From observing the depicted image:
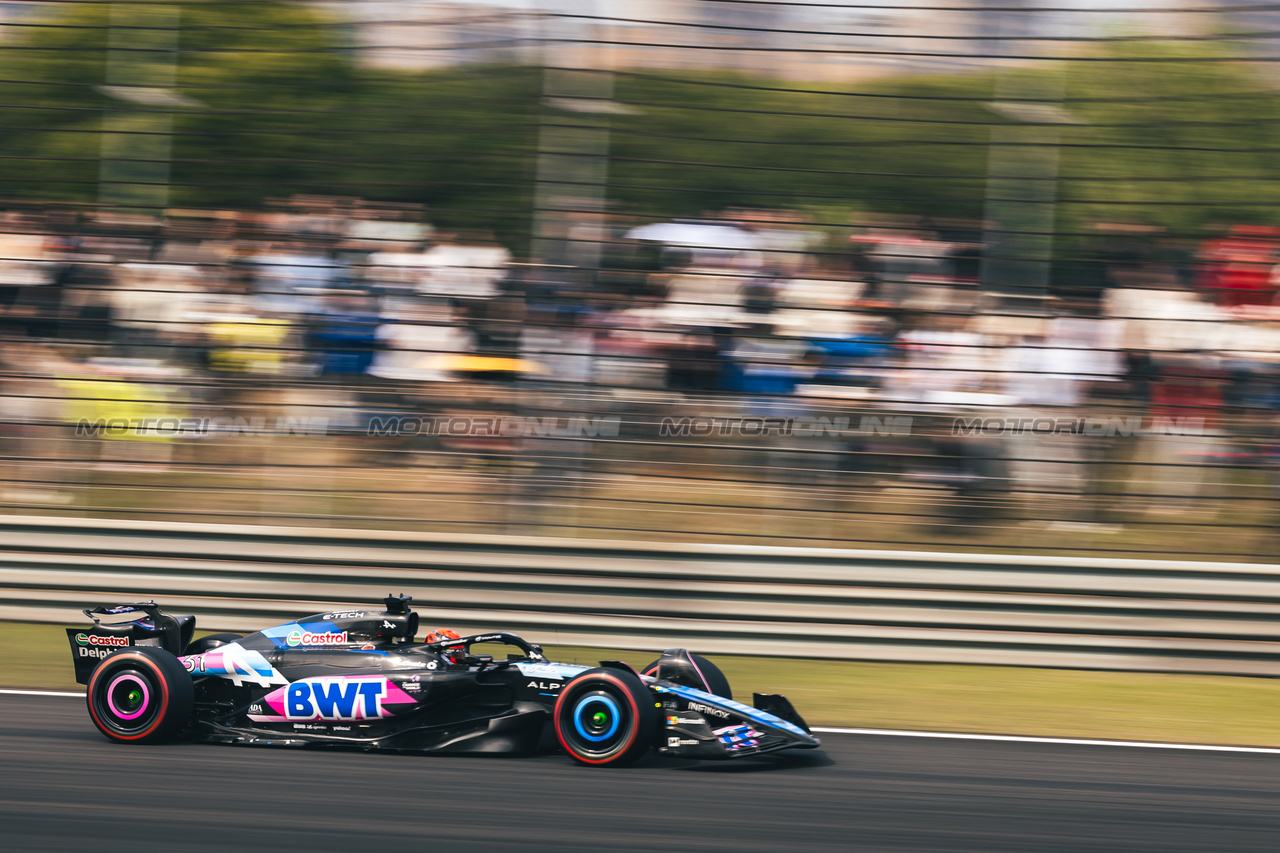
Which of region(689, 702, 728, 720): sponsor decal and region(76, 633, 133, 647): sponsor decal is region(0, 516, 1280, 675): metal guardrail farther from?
region(689, 702, 728, 720): sponsor decal

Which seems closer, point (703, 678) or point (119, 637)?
point (703, 678)

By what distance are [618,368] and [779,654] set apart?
1940 millimetres

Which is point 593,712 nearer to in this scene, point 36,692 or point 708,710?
point 708,710

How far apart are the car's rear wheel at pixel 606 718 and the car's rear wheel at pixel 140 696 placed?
1.55 metres

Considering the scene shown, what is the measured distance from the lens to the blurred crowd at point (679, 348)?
8148mm

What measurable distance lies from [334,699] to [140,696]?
2.61 ft

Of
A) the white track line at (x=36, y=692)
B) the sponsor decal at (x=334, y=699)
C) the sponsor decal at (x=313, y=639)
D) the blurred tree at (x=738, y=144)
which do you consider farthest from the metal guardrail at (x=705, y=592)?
the sponsor decal at (x=334, y=699)

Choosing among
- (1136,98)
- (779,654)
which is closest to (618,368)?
(779,654)

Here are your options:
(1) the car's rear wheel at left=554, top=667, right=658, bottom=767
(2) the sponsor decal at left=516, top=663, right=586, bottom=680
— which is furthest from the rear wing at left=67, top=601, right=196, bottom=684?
(1) the car's rear wheel at left=554, top=667, right=658, bottom=767

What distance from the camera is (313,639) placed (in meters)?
5.79

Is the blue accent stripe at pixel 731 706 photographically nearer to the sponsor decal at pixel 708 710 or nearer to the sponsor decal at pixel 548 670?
the sponsor decal at pixel 708 710

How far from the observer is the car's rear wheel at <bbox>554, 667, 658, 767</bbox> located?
5.23 m

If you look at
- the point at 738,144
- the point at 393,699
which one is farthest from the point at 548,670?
the point at 738,144

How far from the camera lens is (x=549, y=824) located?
14.9 ft
